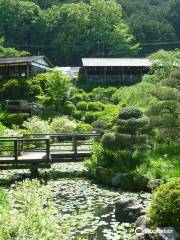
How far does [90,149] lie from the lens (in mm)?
19266

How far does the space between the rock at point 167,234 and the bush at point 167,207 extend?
186 mm

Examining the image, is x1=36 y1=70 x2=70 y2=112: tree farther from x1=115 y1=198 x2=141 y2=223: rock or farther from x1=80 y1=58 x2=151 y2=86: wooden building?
x1=115 y1=198 x2=141 y2=223: rock

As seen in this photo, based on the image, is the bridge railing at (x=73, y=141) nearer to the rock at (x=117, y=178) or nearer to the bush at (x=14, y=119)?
the rock at (x=117, y=178)

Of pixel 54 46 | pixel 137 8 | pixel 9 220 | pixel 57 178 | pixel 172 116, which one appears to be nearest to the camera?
pixel 9 220

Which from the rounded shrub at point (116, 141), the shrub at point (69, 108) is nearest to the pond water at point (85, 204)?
the rounded shrub at point (116, 141)

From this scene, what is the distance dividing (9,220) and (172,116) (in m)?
14.2

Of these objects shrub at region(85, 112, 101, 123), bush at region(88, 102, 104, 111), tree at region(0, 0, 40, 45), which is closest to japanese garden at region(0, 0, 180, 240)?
bush at region(88, 102, 104, 111)

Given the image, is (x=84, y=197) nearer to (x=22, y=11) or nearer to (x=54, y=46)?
(x=54, y=46)

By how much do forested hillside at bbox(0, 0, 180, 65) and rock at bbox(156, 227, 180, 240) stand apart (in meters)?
53.5

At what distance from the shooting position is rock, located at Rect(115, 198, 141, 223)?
35.0ft

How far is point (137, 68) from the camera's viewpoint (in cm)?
5056

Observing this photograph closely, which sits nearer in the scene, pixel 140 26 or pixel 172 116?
pixel 172 116

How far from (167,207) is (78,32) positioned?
54.3 m

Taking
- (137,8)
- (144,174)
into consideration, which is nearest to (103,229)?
(144,174)
